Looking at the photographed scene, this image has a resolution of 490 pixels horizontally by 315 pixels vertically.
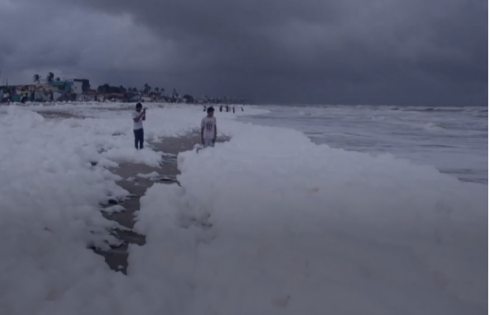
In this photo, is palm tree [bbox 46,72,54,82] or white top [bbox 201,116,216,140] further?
palm tree [bbox 46,72,54,82]

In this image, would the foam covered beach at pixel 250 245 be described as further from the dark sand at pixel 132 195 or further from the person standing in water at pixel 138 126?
the person standing in water at pixel 138 126

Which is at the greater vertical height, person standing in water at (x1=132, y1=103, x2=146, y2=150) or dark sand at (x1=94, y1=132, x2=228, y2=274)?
person standing in water at (x1=132, y1=103, x2=146, y2=150)

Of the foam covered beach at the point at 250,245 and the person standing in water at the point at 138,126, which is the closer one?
the foam covered beach at the point at 250,245

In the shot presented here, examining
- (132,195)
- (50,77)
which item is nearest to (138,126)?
(132,195)

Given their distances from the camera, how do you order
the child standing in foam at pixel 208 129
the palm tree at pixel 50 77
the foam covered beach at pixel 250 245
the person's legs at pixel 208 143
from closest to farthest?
the foam covered beach at pixel 250 245 < the child standing in foam at pixel 208 129 < the person's legs at pixel 208 143 < the palm tree at pixel 50 77

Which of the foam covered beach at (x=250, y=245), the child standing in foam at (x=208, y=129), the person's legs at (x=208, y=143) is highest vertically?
the child standing in foam at (x=208, y=129)

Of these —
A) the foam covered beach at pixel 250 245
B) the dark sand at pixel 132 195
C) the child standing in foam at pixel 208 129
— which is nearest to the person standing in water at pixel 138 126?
the dark sand at pixel 132 195

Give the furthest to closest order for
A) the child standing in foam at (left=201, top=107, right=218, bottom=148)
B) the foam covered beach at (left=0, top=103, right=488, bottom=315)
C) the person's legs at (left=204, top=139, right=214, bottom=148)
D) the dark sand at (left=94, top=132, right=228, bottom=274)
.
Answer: the person's legs at (left=204, top=139, right=214, bottom=148), the child standing in foam at (left=201, top=107, right=218, bottom=148), the dark sand at (left=94, top=132, right=228, bottom=274), the foam covered beach at (left=0, top=103, right=488, bottom=315)

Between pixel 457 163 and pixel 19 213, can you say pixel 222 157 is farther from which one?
pixel 457 163

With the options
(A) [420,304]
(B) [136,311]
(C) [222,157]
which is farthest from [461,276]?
(C) [222,157]

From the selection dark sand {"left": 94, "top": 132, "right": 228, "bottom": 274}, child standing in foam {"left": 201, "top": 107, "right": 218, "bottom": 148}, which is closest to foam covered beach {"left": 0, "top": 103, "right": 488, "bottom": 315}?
dark sand {"left": 94, "top": 132, "right": 228, "bottom": 274}

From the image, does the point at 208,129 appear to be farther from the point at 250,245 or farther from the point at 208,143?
the point at 250,245

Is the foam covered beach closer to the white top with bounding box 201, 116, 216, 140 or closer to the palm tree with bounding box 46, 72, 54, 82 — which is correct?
the white top with bounding box 201, 116, 216, 140

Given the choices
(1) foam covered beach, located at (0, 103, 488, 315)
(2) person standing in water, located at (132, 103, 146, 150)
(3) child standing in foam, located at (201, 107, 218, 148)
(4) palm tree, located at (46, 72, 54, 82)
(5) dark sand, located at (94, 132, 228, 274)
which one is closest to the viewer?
(1) foam covered beach, located at (0, 103, 488, 315)
